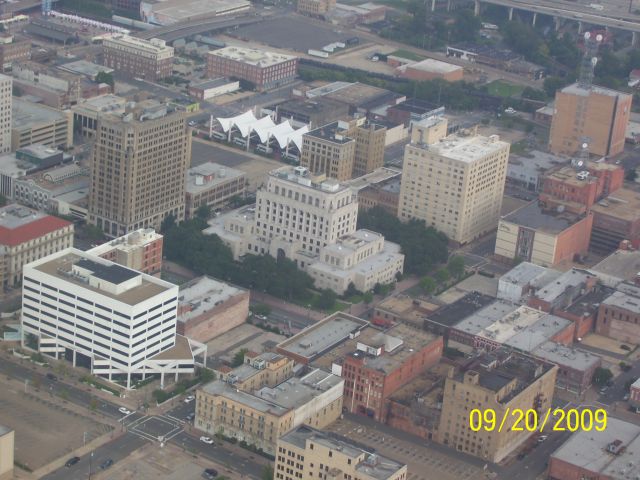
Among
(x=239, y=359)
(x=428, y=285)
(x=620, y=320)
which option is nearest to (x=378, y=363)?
(x=239, y=359)

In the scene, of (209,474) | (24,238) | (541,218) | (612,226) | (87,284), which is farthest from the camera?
(612,226)

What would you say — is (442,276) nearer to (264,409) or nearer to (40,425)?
(264,409)

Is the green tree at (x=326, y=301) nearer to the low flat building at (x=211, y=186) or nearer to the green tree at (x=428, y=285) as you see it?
the green tree at (x=428, y=285)

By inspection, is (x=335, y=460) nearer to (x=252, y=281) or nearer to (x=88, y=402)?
(x=88, y=402)

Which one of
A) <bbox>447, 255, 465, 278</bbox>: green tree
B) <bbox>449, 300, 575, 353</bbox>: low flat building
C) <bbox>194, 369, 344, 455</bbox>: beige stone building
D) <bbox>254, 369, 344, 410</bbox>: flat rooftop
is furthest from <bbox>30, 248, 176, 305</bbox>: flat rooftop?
<bbox>447, 255, 465, 278</bbox>: green tree

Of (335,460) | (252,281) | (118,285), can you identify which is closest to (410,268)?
(252,281)

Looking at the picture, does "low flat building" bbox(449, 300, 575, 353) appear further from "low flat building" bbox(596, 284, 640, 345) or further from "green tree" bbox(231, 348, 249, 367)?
"green tree" bbox(231, 348, 249, 367)

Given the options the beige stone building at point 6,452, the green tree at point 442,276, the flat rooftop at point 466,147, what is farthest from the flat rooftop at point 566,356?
the beige stone building at point 6,452
